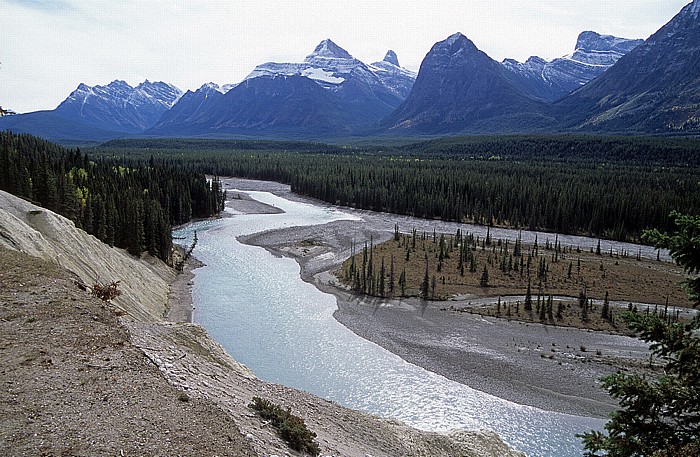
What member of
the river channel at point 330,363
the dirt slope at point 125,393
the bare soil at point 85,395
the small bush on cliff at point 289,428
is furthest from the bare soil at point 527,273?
the bare soil at point 85,395

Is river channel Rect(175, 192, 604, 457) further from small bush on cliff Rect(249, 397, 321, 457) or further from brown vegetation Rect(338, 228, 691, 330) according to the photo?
small bush on cliff Rect(249, 397, 321, 457)

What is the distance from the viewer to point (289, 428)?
16484mm

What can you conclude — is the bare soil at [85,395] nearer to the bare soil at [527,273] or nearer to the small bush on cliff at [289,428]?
the small bush on cliff at [289,428]

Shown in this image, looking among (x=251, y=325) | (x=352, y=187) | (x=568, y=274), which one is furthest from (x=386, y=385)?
(x=352, y=187)

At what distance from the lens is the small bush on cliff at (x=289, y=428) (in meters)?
16.3

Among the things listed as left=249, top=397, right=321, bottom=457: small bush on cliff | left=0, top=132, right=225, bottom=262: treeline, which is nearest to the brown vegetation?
left=0, top=132, right=225, bottom=262: treeline

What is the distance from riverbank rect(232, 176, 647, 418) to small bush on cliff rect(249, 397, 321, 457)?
21872mm

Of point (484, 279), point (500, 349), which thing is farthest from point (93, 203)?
point (500, 349)

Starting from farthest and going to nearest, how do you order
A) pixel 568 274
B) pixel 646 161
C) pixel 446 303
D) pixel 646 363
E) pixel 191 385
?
A: pixel 646 161 → pixel 568 274 → pixel 446 303 → pixel 646 363 → pixel 191 385

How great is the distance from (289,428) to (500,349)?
29655 mm

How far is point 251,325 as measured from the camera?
4622cm

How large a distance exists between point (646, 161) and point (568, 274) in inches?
5693

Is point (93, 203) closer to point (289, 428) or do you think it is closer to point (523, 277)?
point (289, 428)

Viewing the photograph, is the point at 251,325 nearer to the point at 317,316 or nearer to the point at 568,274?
the point at 317,316
